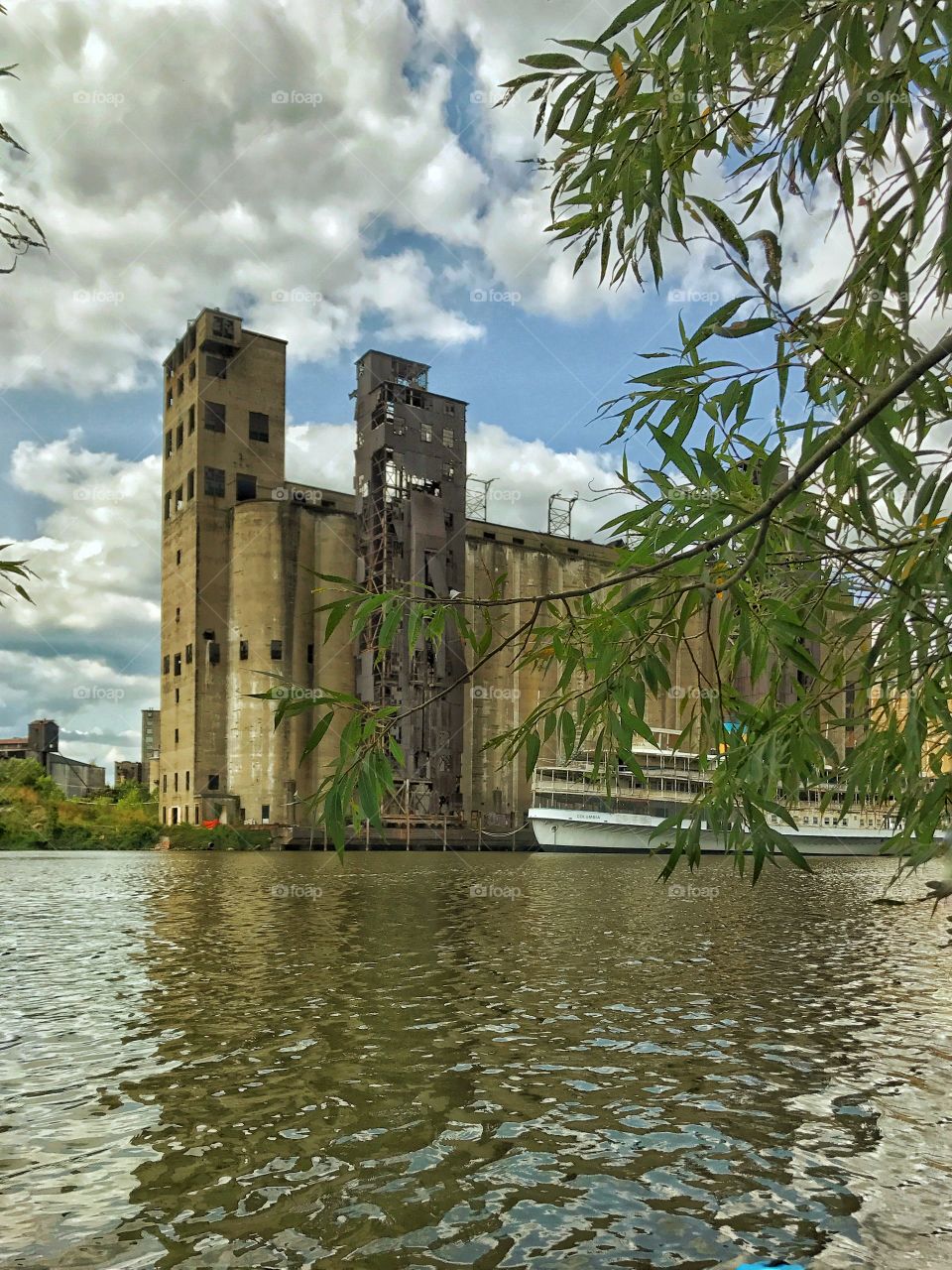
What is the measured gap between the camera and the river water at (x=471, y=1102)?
5.09 m

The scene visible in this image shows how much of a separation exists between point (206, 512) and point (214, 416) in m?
6.61

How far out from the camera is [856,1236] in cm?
508

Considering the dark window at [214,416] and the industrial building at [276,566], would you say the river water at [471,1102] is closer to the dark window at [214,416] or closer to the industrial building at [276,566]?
the industrial building at [276,566]

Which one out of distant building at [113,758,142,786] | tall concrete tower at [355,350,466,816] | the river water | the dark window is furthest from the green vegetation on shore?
distant building at [113,758,142,786]

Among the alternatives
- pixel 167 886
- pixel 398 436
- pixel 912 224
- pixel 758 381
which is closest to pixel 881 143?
pixel 912 224

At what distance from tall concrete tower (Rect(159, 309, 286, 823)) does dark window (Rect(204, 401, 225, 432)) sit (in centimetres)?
7

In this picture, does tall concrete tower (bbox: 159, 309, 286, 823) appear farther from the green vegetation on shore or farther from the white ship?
the white ship

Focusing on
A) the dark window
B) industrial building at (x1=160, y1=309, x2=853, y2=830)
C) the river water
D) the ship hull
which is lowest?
the ship hull

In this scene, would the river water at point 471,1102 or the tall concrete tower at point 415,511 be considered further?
the tall concrete tower at point 415,511

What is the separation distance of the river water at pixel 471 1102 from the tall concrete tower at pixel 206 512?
165ft

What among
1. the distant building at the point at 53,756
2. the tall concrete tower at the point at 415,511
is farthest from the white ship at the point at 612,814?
the distant building at the point at 53,756

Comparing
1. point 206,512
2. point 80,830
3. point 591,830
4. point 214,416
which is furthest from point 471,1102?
point 214,416

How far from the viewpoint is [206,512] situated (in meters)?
67.1

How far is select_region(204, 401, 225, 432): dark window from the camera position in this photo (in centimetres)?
6788
